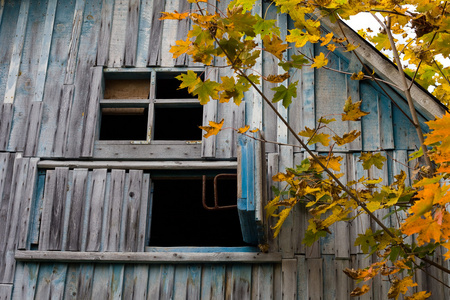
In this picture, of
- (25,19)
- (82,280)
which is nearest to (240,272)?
(82,280)

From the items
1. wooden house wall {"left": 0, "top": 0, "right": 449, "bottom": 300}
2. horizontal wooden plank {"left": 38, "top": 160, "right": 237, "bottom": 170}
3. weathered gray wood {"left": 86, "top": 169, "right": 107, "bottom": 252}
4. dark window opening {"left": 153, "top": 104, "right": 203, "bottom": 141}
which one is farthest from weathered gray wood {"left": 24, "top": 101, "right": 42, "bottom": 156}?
dark window opening {"left": 153, "top": 104, "right": 203, "bottom": 141}

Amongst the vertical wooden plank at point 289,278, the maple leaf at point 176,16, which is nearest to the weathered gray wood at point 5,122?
the maple leaf at point 176,16

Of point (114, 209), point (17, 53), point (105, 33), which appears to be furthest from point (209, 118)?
point (17, 53)

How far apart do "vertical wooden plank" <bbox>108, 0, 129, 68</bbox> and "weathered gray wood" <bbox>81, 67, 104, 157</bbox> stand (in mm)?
209

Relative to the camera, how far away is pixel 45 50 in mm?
6984

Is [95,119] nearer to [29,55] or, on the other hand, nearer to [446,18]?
[29,55]

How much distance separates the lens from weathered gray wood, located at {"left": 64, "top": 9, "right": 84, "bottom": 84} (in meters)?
6.86

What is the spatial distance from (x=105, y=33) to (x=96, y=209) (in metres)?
2.20

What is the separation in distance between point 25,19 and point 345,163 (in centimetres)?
418

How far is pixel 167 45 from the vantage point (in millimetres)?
6930

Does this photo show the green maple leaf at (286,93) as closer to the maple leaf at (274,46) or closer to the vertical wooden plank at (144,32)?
the maple leaf at (274,46)

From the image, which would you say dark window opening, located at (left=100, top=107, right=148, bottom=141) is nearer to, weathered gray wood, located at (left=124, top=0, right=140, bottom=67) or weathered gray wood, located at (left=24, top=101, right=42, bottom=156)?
weathered gray wood, located at (left=124, top=0, right=140, bottom=67)

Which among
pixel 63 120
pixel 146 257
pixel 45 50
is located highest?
pixel 45 50

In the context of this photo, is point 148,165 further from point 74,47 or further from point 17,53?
point 17,53
